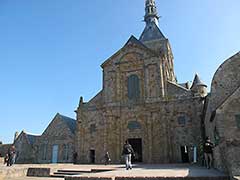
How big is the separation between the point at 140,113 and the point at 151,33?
24.7 m

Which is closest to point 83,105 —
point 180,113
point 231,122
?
point 180,113

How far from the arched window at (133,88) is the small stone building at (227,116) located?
12.1 meters

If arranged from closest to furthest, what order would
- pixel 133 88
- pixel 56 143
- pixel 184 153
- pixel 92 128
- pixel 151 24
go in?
pixel 184 153
pixel 133 88
pixel 92 128
pixel 56 143
pixel 151 24

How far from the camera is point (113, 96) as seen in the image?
26266mm

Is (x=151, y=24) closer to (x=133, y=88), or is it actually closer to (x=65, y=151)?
(x=133, y=88)

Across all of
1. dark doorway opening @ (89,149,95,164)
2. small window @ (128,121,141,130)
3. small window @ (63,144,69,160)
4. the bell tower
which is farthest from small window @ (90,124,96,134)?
the bell tower

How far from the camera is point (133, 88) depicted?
26.0 m

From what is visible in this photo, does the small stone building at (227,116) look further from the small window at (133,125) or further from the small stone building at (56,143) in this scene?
the small stone building at (56,143)

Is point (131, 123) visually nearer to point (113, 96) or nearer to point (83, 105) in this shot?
point (113, 96)

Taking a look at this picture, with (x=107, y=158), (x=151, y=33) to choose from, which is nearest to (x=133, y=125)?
(x=107, y=158)

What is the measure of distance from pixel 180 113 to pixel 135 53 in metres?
9.50

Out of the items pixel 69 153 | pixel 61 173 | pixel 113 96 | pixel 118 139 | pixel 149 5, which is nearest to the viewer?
pixel 61 173

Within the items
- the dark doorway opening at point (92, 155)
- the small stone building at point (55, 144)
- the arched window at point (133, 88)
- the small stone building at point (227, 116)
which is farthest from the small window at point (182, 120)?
the small stone building at point (55, 144)

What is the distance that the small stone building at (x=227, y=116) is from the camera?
902 cm
